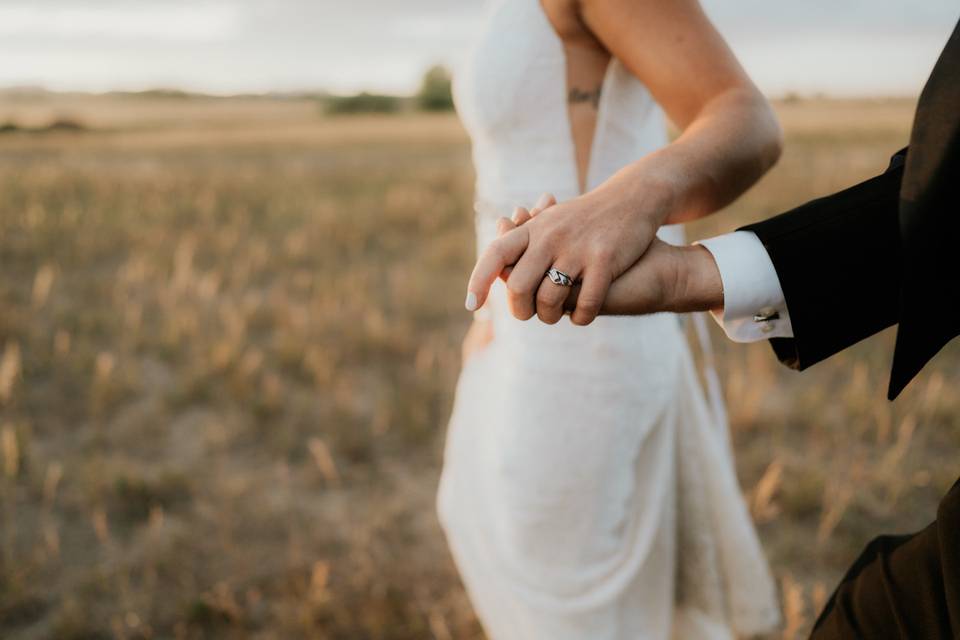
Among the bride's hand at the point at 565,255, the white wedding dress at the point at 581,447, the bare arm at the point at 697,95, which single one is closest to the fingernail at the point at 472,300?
the bride's hand at the point at 565,255

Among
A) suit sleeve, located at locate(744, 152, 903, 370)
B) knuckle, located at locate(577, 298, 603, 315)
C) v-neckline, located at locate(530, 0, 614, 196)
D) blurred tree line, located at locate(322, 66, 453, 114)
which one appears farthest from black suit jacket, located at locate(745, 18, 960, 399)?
blurred tree line, located at locate(322, 66, 453, 114)

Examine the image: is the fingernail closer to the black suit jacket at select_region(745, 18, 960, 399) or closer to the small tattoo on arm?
the black suit jacket at select_region(745, 18, 960, 399)

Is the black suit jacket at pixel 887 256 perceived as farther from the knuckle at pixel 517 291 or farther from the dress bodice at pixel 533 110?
the dress bodice at pixel 533 110

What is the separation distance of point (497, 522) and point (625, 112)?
1.03 metres

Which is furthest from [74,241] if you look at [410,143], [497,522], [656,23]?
[410,143]

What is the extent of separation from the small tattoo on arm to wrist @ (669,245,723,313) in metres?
0.61

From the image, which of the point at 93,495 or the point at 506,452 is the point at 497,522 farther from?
the point at 93,495

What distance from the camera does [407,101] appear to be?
39.4 metres

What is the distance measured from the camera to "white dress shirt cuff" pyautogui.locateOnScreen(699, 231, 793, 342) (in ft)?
3.28

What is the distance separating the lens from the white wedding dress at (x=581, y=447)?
5.03 ft

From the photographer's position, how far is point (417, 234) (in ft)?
26.1

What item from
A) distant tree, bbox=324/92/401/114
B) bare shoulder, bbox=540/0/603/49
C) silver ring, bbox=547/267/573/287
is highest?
bare shoulder, bbox=540/0/603/49

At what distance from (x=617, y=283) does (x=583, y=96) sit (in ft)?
2.22

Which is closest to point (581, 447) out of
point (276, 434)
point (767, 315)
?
point (767, 315)
